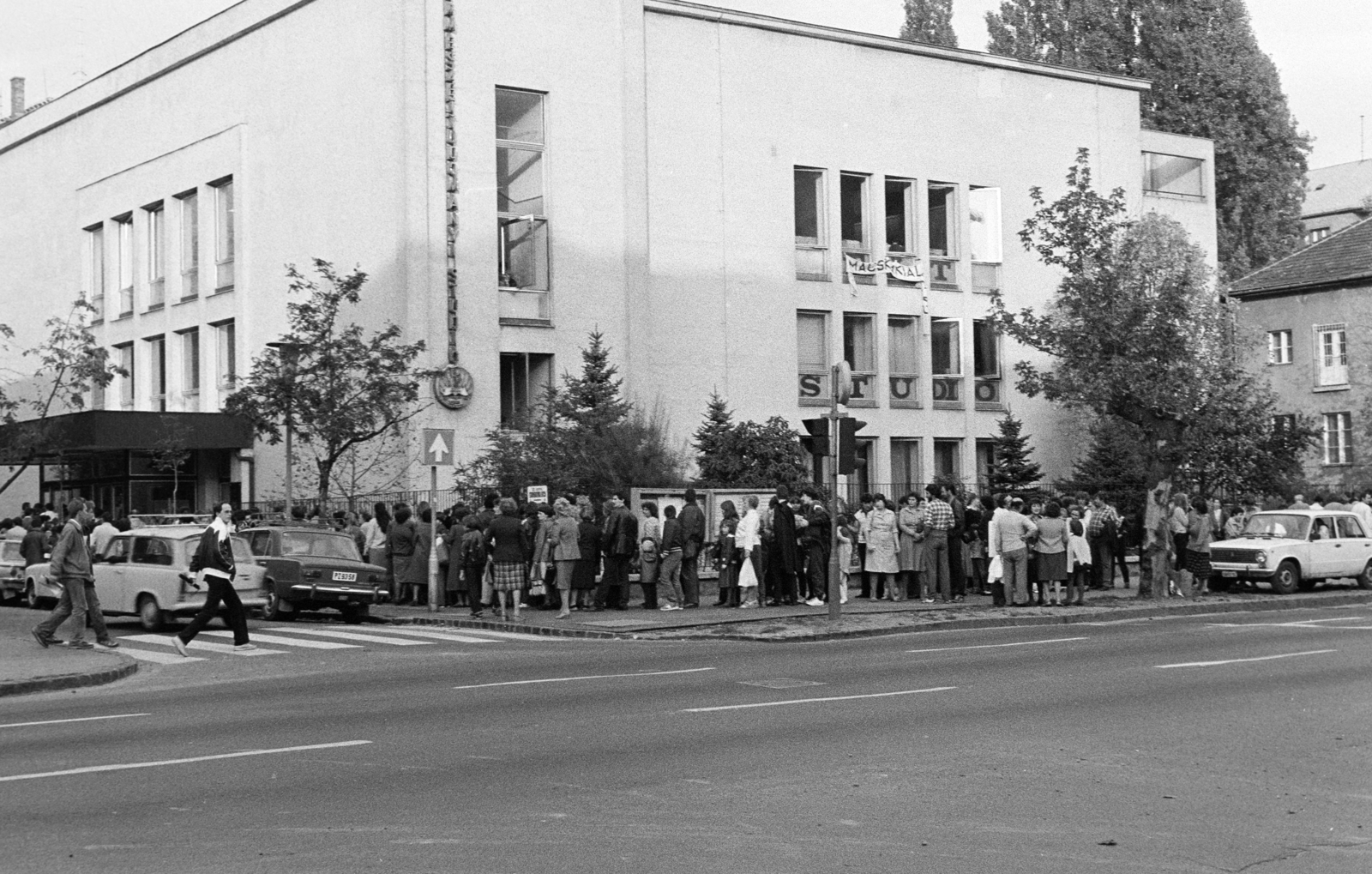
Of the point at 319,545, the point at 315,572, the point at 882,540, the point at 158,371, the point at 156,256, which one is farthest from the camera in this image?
the point at 156,256

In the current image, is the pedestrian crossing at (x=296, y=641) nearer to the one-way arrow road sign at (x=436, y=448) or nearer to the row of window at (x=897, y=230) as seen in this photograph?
the one-way arrow road sign at (x=436, y=448)

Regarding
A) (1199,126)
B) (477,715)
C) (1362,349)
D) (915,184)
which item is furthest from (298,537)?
(1199,126)

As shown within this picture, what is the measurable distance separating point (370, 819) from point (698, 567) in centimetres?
2098

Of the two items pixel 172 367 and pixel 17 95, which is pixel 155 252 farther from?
pixel 17 95

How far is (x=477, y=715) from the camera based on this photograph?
43.9 ft

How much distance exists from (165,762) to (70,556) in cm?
1092

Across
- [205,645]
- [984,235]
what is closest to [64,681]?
[205,645]

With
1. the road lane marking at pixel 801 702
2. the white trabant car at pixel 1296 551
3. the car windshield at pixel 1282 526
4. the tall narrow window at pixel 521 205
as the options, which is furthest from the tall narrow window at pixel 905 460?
the road lane marking at pixel 801 702

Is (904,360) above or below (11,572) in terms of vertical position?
above

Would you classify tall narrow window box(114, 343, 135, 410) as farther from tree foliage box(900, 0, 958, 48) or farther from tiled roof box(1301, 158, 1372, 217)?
tiled roof box(1301, 158, 1372, 217)

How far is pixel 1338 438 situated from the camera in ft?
187

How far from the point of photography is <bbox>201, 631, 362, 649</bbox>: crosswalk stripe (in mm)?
21797

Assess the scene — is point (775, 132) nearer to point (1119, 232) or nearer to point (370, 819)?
point (1119, 232)

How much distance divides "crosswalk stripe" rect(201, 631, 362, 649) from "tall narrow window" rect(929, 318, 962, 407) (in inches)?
1043
